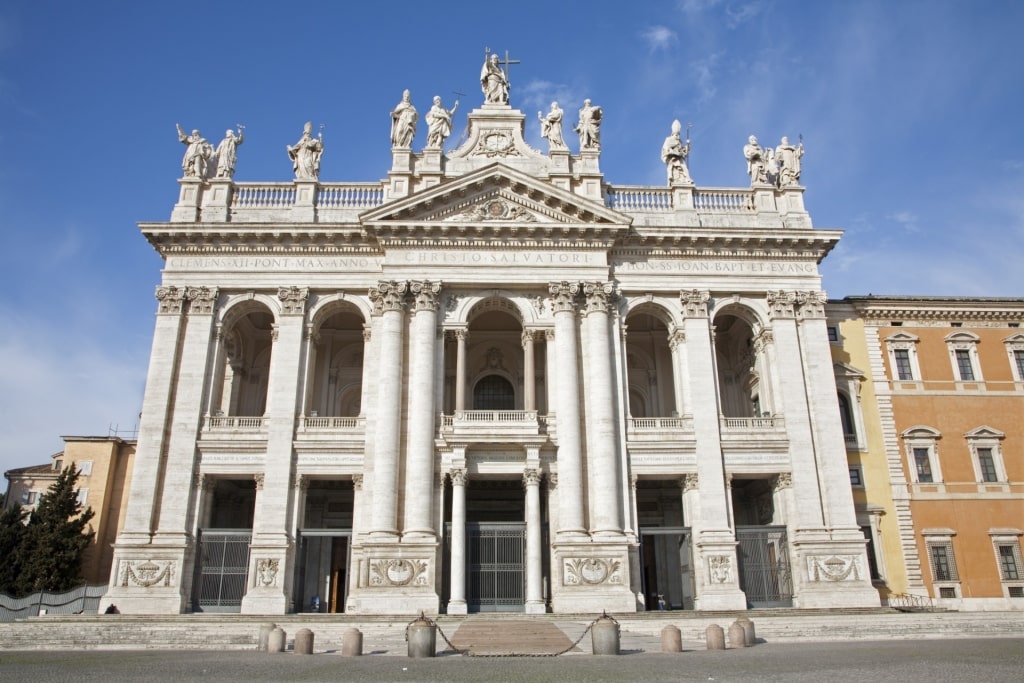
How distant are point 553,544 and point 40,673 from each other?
17.6m

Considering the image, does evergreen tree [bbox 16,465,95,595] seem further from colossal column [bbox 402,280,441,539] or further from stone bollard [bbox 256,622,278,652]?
stone bollard [bbox 256,622,278,652]

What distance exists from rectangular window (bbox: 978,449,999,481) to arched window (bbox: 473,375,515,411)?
2003cm

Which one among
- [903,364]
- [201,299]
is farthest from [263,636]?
[903,364]

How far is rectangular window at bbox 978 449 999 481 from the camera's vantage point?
113 ft

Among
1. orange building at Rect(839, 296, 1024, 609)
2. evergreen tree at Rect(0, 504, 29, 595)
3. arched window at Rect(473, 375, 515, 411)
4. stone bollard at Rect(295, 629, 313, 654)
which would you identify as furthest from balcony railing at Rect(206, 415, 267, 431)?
orange building at Rect(839, 296, 1024, 609)

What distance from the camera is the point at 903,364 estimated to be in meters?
36.1

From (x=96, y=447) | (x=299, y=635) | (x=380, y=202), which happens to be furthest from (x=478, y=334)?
(x=96, y=447)

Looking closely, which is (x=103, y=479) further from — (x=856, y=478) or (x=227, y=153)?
(x=856, y=478)

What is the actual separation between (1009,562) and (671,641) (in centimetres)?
2217

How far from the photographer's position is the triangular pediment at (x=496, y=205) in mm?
31609

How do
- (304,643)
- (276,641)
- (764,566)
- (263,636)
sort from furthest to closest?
(764,566) → (263,636) → (276,641) → (304,643)

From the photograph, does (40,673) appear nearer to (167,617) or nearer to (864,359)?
(167,617)

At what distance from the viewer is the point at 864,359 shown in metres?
35.8


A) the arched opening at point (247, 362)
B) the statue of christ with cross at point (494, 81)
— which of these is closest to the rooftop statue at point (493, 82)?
the statue of christ with cross at point (494, 81)
